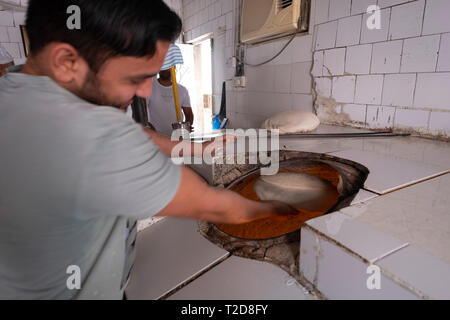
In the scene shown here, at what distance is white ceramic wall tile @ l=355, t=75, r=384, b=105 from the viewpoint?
183cm

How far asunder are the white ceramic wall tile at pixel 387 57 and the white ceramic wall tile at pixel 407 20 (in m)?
0.05

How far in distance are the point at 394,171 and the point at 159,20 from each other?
104 cm

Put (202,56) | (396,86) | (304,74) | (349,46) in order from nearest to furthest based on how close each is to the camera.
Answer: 1. (396,86)
2. (349,46)
3. (304,74)
4. (202,56)

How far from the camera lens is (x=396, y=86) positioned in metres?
1.73

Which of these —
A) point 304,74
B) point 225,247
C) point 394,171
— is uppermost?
point 304,74

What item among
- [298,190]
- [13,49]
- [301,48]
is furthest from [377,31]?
[13,49]

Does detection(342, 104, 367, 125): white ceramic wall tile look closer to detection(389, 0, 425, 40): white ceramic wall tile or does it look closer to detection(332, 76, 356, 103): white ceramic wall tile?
detection(332, 76, 356, 103): white ceramic wall tile

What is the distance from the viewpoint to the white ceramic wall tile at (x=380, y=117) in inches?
71.1

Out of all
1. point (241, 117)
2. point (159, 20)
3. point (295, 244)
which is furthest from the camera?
point (241, 117)

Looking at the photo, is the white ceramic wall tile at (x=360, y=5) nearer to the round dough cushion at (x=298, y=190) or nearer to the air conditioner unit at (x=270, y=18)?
the air conditioner unit at (x=270, y=18)

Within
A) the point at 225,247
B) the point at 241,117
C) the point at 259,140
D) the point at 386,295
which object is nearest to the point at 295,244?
the point at 225,247

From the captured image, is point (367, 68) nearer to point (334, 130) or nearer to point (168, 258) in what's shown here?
point (334, 130)

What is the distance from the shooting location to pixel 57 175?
0.46m

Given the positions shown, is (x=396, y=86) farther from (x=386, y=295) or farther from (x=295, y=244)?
(x=386, y=295)
